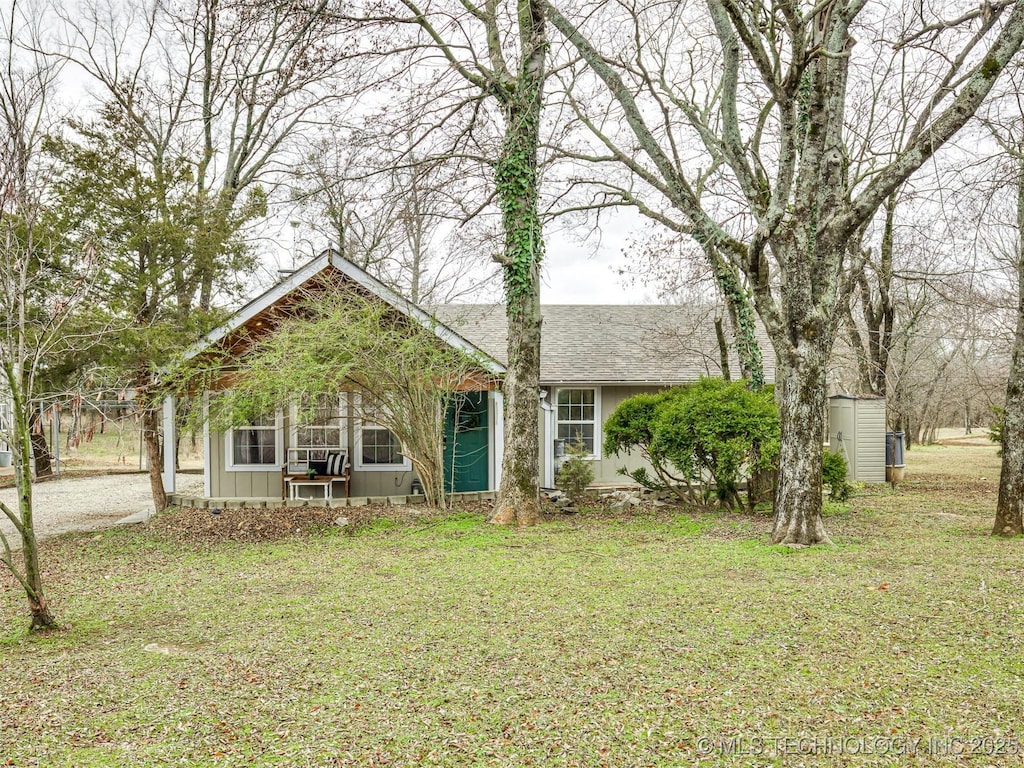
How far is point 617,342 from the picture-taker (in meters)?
19.4

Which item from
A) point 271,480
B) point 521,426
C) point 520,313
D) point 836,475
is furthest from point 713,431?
point 271,480

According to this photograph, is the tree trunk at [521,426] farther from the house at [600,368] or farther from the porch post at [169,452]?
the porch post at [169,452]

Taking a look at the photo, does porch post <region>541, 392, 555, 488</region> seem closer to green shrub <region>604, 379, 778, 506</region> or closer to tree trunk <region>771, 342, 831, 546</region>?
green shrub <region>604, 379, 778, 506</region>

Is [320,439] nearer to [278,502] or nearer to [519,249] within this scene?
[278,502]

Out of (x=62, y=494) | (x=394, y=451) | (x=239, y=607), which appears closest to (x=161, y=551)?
(x=239, y=607)

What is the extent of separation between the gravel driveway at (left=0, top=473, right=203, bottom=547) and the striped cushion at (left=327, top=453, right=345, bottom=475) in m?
3.71

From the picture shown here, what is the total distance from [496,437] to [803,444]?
22.6 feet

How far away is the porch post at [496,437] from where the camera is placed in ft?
46.4

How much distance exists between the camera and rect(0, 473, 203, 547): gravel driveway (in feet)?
43.8

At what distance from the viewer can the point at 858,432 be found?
17656mm

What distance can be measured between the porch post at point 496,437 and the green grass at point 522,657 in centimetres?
521

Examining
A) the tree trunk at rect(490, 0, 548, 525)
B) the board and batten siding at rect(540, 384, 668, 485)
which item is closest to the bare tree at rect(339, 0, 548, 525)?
the tree trunk at rect(490, 0, 548, 525)

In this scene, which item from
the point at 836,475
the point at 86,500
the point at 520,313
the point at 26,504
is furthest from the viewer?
the point at 86,500

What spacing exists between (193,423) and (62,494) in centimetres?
894
